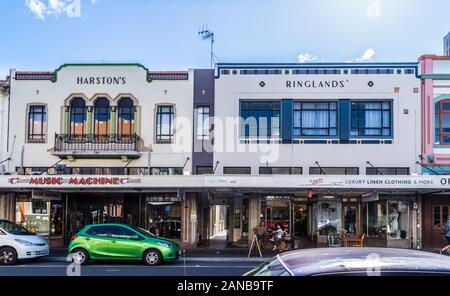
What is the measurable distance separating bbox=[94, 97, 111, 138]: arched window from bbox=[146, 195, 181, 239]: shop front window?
13.2 feet

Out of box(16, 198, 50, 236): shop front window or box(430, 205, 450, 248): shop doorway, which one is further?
box(16, 198, 50, 236): shop front window

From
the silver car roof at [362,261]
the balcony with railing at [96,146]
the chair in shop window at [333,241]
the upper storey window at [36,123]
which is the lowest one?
the chair in shop window at [333,241]

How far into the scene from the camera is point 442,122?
26.4 meters

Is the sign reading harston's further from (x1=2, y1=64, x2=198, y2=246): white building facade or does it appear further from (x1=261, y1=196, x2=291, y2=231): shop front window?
(x1=261, y1=196, x2=291, y2=231): shop front window

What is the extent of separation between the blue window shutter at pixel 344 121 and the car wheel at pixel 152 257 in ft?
37.9

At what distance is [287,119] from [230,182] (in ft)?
17.1

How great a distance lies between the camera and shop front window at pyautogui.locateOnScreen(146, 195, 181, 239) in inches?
1052

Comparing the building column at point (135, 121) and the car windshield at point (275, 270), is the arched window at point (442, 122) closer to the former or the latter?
the building column at point (135, 121)

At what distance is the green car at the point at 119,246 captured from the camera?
19.1m

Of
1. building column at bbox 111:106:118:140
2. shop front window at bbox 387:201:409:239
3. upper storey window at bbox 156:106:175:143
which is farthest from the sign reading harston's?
building column at bbox 111:106:118:140

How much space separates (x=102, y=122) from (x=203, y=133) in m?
4.98

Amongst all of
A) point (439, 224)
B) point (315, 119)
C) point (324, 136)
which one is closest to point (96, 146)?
point (315, 119)

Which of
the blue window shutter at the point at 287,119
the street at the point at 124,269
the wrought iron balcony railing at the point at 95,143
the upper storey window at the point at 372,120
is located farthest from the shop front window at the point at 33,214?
the upper storey window at the point at 372,120
